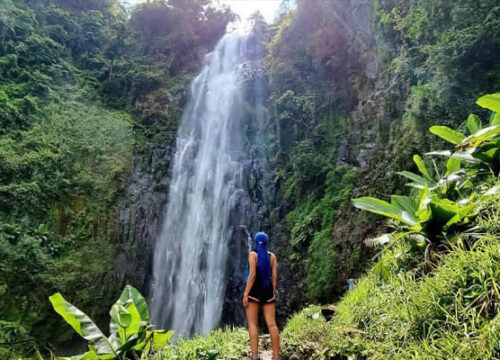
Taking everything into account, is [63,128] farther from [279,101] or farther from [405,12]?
[405,12]

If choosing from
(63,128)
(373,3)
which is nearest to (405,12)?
(373,3)

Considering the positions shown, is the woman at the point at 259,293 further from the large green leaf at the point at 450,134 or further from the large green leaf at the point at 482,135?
the large green leaf at the point at 450,134

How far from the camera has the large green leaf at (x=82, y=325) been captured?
2.95 metres

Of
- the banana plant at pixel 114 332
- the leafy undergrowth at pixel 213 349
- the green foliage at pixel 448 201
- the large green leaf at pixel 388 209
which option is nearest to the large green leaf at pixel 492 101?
the green foliage at pixel 448 201

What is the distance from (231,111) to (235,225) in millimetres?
5651

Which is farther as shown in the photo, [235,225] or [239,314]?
[235,225]

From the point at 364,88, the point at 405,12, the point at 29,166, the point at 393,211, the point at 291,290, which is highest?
the point at 405,12

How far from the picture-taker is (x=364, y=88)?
35.3ft

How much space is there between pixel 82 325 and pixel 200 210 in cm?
915

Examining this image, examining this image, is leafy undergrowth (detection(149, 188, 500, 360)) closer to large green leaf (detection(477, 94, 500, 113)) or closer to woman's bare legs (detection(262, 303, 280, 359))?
woman's bare legs (detection(262, 303, 280, 359))

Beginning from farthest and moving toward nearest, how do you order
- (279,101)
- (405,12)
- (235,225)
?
(279,101)
(235,225)
(405,12)

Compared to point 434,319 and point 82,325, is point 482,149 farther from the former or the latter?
point 82,325

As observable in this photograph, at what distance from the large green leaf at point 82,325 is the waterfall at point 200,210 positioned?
7.65 meters

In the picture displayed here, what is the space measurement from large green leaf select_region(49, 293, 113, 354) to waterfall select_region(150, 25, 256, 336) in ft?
25.1
